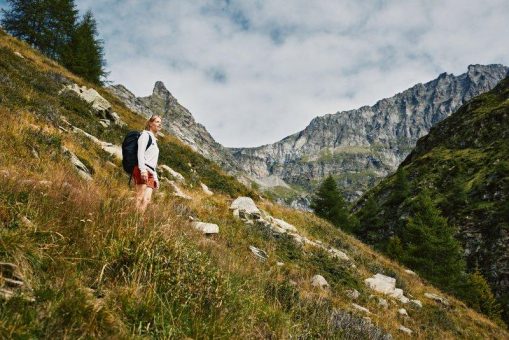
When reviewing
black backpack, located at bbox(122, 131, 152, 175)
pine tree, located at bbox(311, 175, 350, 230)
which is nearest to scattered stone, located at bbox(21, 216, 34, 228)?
black backpack, located at bbox(122, 131, 152, 175)

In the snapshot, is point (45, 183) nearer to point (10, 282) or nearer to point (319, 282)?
point (10, 282)

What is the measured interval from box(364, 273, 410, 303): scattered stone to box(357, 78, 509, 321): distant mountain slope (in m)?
26.9

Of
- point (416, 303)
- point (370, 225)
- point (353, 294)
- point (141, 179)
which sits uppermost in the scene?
point (141, 179)

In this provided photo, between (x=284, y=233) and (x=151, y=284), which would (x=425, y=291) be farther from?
(x=151, y=284)

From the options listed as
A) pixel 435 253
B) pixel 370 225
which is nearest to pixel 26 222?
pixel 435 253

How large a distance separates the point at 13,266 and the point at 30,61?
2271 centimetres

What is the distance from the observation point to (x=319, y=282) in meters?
9.45

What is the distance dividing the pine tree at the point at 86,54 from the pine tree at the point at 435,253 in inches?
1304

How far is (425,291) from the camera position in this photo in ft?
51.2

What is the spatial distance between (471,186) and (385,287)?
4534 cm

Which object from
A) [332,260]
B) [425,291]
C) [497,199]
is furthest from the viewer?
[497,199]

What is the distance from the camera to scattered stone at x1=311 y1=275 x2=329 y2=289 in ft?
29.8

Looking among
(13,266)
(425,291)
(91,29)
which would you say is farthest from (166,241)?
(91,29)

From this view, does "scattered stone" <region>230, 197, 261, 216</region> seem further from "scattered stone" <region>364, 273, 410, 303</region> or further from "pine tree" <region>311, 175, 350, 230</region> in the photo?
"pine tree" <region>311, 175, 350, 230</region>
